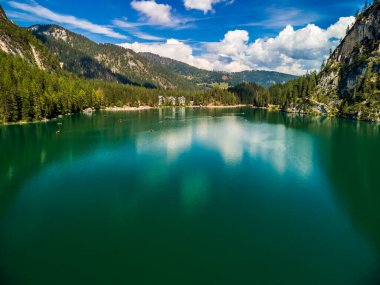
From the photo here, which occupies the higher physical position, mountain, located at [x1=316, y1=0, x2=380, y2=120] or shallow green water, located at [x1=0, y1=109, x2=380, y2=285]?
mountain, located at [x1=316, y1=0, x2=380, y2=120]

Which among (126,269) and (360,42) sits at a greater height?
(360,42)

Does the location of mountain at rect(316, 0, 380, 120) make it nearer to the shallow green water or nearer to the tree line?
the shallow green water

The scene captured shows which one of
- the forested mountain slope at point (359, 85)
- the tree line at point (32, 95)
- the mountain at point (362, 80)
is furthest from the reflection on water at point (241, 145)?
the forested mountain slope at point (359, 85)

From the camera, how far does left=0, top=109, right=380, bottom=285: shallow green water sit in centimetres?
2447

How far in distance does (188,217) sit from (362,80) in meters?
176

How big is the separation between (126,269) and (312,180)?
4027cm

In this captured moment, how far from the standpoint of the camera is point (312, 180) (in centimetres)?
5109

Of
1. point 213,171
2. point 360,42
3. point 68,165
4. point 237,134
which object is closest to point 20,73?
point 68,165

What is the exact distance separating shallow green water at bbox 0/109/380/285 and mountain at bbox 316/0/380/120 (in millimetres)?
100173

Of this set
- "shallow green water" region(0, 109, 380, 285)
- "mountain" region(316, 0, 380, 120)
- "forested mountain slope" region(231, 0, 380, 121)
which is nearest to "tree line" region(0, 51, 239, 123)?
"shallow green water" region(0, 109, 380, 285)

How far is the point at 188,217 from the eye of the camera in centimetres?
3459

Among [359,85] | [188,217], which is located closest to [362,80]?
[359,85]

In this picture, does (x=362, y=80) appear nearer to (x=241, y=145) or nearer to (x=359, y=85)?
(x=359, y=85)

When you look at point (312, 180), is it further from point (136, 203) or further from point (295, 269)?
point (136, 203)
